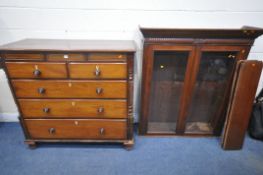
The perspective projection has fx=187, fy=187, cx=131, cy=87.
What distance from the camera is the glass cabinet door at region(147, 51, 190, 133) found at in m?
1.81

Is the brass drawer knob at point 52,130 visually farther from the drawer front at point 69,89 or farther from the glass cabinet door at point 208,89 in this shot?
the glass cabinet door at point 208,89

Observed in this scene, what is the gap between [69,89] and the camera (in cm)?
160

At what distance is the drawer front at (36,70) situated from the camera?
1493 millimetres

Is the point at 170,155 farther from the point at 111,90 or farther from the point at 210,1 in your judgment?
the point at 210,1

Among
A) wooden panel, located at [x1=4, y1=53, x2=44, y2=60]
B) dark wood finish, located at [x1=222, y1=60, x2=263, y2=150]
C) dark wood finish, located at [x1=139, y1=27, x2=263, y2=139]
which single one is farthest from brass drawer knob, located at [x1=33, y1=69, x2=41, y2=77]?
dark wood finish, located at [x1=222, y1=60, x2=263, y2=150]

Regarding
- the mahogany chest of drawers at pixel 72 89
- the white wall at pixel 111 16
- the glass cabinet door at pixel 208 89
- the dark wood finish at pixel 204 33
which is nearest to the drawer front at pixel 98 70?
the mahogany chest of drawers at pixel 72 89

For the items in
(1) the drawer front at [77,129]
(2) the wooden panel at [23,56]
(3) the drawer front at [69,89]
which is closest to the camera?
(2) the wooden panel at [23,56]

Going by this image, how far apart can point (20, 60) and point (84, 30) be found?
2.26ft

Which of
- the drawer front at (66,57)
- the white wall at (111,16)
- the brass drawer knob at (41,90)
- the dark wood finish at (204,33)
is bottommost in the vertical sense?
the brass drawer knob at (41,90)

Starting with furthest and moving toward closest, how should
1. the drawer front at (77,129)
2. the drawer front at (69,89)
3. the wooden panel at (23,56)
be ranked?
the drawer front at (77,129) → the drawer front at (69,89) → the wooden panel at (23,56)

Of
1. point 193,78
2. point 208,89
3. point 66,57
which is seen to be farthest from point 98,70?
point 208,89

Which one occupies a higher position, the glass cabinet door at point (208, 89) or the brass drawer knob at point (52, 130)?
the glass cabinet door at point (208, 89)

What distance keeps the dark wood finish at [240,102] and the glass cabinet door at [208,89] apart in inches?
5.1

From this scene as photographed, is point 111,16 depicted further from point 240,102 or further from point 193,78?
point 240,102
